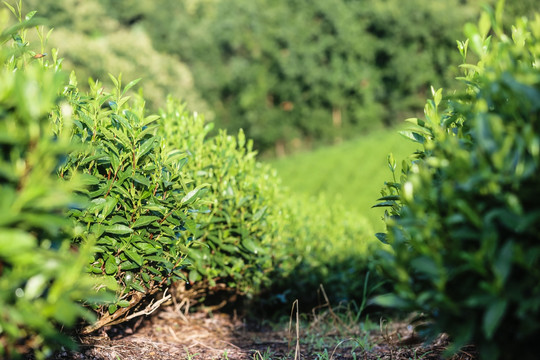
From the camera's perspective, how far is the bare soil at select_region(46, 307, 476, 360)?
2.88 metres

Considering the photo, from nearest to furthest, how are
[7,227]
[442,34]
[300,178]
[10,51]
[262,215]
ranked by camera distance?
[7,227], [10,51], [262,215], [300,178], [442,34]

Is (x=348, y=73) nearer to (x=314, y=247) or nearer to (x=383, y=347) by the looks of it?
(x=314, y=247)

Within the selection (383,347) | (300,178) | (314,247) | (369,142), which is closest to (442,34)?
(369,142)

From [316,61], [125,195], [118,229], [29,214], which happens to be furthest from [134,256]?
[316,61]

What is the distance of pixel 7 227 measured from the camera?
133 centimetres

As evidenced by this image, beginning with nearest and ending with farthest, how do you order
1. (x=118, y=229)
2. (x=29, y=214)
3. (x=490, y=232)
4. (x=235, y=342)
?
(x=29, y=214)
(x=490, y=232)
(x=118, y=229)
(x=235, y=342)

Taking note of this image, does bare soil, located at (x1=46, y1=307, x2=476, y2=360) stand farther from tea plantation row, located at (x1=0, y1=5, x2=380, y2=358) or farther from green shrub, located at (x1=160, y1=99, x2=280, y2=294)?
green shrub, located at (x1=160, y1=99, x2=280, y2=294)

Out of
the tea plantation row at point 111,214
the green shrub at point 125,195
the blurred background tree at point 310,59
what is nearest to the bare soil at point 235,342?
the tea plantation row at point 111,214

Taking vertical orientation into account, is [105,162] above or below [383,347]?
above

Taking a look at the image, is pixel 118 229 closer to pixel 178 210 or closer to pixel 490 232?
pixel 178 210

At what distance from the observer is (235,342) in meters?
3.85

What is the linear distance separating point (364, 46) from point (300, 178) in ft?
→ 58.6

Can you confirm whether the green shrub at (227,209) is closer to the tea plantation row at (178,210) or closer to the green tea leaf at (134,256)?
the tea plantation row at (178,210)

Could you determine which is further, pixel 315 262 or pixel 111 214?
pixel 315 262
